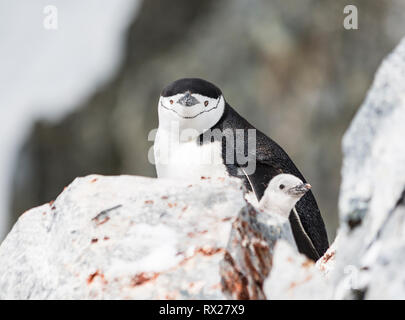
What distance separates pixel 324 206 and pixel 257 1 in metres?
5.34

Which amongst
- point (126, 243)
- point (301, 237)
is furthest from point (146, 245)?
point (301, 237)

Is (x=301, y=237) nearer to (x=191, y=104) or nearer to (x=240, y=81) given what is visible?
(x=191, y=104)

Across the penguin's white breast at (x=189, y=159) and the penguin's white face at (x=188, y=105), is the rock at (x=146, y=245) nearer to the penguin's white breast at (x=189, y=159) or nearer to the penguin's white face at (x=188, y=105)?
the penguin's white breast at (x=189, y=159)

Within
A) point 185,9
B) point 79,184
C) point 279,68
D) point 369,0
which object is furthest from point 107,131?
point 79,184

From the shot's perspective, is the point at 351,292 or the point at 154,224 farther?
the point at 154,224

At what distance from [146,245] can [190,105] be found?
2.10m

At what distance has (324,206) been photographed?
1612 cm

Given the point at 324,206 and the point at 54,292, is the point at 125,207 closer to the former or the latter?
the point at 54,292

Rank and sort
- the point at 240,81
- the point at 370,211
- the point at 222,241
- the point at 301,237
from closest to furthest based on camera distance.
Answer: the point at 370,211 < the point at 222,241 < the point at 301,237 < the point at 240,81

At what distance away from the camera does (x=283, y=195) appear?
5035mm

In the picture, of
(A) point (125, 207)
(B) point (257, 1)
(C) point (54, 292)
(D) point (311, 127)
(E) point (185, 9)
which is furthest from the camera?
(E) point (185, 9)

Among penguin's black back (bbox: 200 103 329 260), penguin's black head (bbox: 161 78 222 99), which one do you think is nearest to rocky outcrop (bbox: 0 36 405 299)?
penguin's black back (bbox: 200 103 329 260)

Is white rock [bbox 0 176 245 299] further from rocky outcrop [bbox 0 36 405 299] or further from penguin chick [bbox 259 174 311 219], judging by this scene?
penguin chick [bbox 259 174 311 219]

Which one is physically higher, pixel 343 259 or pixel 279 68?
pixel 343 259
